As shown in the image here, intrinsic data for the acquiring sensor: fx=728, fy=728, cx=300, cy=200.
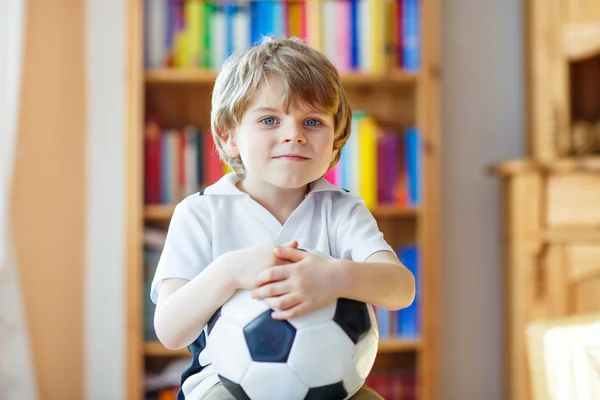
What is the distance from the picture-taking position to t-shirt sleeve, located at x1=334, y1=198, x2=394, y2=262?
108 centimetres

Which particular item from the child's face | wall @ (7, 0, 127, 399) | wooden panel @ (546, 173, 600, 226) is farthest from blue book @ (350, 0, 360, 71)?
the child's face

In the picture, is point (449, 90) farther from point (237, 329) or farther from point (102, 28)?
point (237, 329)

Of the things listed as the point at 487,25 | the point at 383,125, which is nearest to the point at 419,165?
the point at 383,125

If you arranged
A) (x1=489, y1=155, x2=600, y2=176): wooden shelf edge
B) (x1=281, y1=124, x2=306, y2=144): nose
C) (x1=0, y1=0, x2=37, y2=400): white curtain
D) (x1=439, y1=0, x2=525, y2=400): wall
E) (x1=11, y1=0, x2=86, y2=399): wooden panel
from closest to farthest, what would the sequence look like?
(x1=281, y1=124, x2=306, y2=144): nose → (x1=0, y1=0, x2=37, y2=400): white curtain → (x1=489, y1=155, x2=600, y2=176): wooden shelf edge → (x1=11, y1=0, x2=86, y2=399): wooden panel → (x1=439, y1=0, x2=525, y2=400): wall

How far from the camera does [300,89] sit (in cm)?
103

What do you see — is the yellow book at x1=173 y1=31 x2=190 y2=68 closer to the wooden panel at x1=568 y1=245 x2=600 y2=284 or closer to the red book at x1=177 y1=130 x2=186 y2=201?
the red book at x1=177 y1=130 x2=186 y2=201

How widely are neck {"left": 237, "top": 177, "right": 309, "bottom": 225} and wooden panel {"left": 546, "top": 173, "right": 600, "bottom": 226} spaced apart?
143cm

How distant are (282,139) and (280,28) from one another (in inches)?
58.3

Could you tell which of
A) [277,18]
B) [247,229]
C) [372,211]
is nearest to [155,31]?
[277,18]

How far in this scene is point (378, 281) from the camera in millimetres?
988

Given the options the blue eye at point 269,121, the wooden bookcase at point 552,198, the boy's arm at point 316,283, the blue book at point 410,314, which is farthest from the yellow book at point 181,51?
the boy's arm at point 316,283

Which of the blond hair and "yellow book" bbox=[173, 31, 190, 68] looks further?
"yellow book" bbox=[173, 31, 190, 68]

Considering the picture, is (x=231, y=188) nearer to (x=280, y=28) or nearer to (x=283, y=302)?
(x=283, y=302)

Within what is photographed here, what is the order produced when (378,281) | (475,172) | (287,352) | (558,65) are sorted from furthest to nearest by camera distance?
(475,172)
(558,65)
(378,281)
(287,352)
